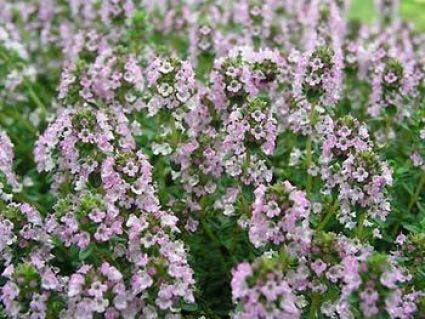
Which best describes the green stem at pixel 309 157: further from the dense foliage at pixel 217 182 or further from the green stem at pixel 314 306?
the green stem at pixel 314 306

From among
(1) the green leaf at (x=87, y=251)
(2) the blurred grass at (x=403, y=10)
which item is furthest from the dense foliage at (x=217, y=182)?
(2) the blurred grass at (x=403, y=10)

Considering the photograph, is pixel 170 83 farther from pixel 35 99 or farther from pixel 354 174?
pixel 35 99

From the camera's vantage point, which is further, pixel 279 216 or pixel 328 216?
pixel 328 216

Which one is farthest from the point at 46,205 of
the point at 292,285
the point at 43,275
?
the point at 292,285

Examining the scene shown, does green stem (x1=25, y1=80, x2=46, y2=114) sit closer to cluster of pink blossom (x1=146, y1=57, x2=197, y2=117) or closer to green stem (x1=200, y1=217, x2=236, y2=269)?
cluster of pink blossom (x1=146, y1=57, x2=197, y2=117)

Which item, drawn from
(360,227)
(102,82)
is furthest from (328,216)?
(102,82)
